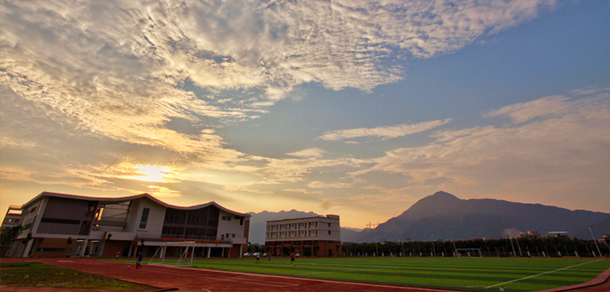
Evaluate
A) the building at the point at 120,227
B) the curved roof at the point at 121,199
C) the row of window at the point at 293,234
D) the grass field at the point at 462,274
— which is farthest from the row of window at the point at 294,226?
the grass field at the point at 462,274

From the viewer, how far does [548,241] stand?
84.1 m

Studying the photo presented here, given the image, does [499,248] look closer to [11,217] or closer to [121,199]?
[121,199]

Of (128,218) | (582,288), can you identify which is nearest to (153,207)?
(128,218)

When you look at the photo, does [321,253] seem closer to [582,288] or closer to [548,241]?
[548,241]

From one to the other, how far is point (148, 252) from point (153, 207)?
1058cm

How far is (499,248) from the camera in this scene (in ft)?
292

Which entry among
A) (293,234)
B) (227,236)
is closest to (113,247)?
(227,236)

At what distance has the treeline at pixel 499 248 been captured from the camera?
75500 millimetres

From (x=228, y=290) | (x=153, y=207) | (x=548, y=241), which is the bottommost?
(x=228, y=290)

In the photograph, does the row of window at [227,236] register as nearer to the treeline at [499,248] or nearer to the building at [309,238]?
the building at [309,238]

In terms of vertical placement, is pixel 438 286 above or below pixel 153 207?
below

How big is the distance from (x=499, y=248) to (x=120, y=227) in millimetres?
110128

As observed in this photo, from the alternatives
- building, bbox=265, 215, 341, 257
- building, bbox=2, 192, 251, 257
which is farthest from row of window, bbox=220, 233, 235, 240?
building, bbox=265, 215, 341, 257

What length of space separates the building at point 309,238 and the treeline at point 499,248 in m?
17.3
